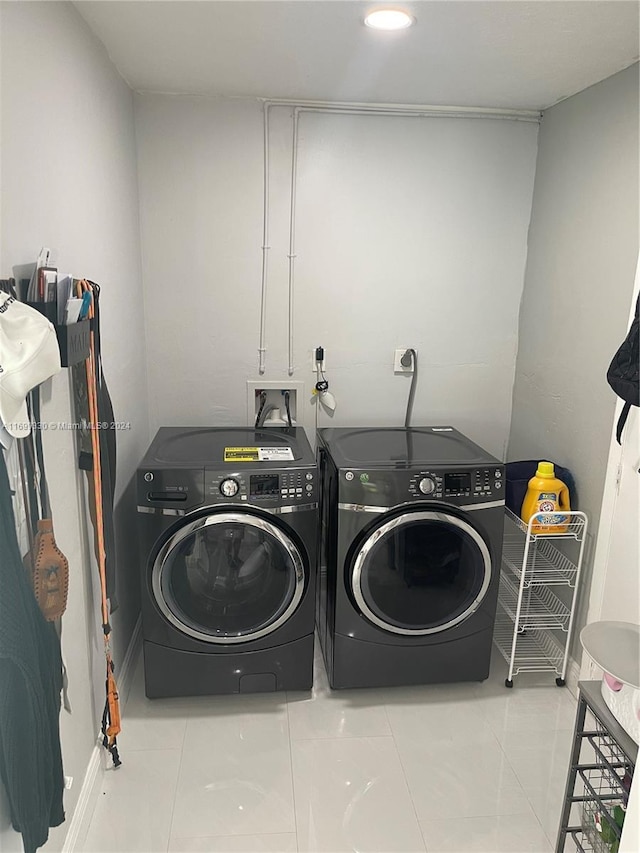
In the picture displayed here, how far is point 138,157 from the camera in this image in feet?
8.50

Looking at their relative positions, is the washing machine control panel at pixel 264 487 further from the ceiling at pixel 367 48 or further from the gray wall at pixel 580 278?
the ceiling at pixel 367 48

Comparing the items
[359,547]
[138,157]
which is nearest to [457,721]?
[359,547]

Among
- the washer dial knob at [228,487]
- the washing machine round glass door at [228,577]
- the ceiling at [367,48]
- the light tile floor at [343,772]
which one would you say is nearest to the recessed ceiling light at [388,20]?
the ceiling at [367,48]

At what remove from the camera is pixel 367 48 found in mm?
2000

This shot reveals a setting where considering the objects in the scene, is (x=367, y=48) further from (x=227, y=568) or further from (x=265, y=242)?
(x=227, y=568)

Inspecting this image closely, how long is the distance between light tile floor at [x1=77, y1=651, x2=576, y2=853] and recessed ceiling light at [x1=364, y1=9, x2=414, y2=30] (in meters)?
2.24

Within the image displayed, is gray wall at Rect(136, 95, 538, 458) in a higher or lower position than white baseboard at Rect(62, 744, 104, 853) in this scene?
higher

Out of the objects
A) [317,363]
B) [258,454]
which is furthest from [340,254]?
[258,454]

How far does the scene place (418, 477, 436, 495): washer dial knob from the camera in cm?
226

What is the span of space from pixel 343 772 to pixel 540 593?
113cm

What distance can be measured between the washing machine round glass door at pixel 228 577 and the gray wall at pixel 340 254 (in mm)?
803

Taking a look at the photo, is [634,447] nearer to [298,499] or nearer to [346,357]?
[298,499]

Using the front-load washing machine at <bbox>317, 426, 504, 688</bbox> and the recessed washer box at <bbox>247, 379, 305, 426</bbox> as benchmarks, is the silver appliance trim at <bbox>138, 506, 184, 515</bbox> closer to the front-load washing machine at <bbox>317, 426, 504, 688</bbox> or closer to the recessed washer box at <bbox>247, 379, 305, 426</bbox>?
the front-load washing machine at <bbox>317, 426, 504, 688</bbox>

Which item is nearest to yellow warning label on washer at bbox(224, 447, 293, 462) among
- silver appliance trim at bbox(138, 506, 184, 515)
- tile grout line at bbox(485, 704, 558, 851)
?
silver appliance trim at bbox(138, 506, 184, 515)
